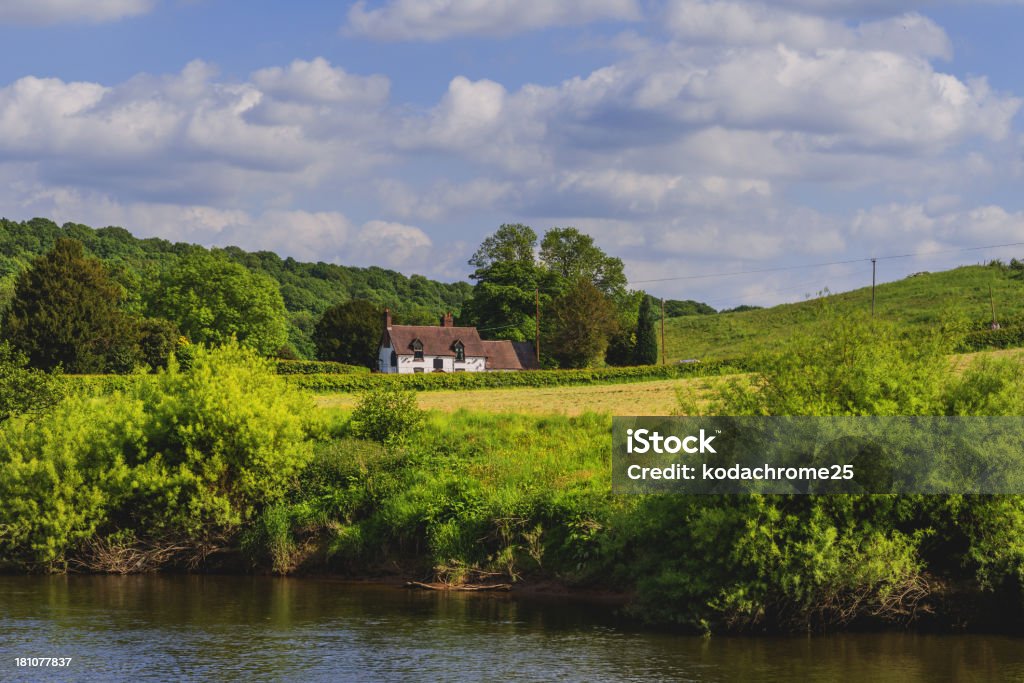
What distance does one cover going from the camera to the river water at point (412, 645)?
20.0 m

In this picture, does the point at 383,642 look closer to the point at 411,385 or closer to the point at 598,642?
the point at 598,642

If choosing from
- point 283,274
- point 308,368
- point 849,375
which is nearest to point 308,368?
point 308,368

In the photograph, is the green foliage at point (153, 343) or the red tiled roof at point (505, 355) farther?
the red tiled roof at point (505, 355)

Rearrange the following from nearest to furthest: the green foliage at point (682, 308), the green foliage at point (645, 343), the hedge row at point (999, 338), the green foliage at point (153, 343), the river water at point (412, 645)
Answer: the river water at point (412, 645)
the hedge row at point (999, 338)
the green foliage at point (153, 343)
the green foliage at point (645, 343)
the green foliage at point (682, 308)

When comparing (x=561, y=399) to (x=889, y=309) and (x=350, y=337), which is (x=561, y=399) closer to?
(x=889, y=309)

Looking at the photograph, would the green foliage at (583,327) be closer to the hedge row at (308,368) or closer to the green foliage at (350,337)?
the hedge row at (308,368)

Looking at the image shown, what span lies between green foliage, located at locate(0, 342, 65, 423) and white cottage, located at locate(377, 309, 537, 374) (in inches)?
2493

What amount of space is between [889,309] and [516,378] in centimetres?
4495

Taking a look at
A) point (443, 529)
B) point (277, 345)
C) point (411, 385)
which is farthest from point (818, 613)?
point (277, 345)

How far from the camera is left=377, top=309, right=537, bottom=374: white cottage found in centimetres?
10025

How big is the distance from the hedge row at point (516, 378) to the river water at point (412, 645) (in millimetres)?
40239

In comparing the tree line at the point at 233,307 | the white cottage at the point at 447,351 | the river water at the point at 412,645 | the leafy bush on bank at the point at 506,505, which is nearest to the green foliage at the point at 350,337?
the tree line at the point at 233,307

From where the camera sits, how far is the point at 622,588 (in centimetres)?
2770

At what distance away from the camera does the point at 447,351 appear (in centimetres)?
10281
